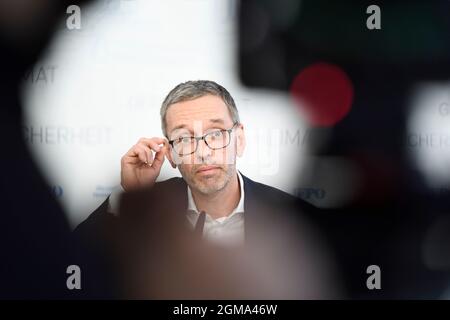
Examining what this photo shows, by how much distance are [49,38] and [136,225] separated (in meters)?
0.76

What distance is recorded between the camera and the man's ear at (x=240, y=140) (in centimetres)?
221

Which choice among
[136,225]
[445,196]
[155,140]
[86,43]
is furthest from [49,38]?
[445,196]

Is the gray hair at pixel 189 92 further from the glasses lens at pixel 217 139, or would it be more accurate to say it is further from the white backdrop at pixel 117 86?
the glasses lens at pixel 217 139

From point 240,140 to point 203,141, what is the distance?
0.45 feet

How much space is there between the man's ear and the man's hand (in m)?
0.26

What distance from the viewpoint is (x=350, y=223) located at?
2236mm

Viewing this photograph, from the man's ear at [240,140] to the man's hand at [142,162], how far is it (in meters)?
0.26

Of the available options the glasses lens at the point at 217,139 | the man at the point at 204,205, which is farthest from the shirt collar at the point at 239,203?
the glasses lens at the point at 217,139

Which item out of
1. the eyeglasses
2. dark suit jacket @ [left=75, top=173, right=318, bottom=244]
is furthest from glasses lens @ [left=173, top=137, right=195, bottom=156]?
dark suit jacket @ [left=75, top=173, right=318, bottom=244]

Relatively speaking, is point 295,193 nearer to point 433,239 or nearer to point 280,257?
point 280,257

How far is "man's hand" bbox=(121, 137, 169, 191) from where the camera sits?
86.7 inches

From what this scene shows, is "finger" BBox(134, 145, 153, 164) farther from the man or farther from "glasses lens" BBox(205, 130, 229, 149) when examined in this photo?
"glasses lens" BBox(205, 130, 229, 149)

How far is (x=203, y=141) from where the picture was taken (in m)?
2.18

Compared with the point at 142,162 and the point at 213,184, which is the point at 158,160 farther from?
the point at 213,184
